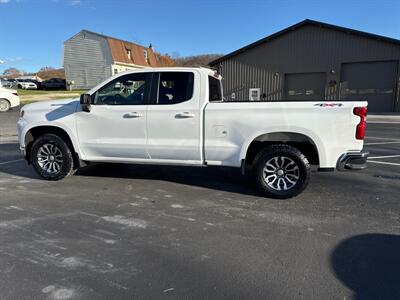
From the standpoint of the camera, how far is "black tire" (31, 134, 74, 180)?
6012 millimetres

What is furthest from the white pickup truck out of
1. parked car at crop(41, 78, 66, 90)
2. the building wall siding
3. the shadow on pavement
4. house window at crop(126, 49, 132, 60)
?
parked car at crop(41, 78, 66, 90)

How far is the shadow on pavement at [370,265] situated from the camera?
111 inches

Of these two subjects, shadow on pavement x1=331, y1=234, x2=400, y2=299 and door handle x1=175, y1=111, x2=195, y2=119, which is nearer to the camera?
shadow on pavement x1=331, y1=234, x2=400, y2=299

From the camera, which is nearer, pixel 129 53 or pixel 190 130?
pixel 190 130

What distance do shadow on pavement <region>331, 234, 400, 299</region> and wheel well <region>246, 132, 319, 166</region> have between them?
1635 millimetres

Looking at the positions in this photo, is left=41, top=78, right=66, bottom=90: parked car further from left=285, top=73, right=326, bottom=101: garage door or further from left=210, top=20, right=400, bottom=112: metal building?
left=285, top=73, right=326, bottom=101: garage door

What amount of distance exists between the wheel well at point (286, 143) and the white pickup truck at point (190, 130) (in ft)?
0.05

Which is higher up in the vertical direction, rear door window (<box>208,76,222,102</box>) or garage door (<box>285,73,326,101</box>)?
garage door (<box>285,73,326,101</box>)

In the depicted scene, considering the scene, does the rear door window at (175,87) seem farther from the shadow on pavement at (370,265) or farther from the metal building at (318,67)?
the metal building at (318,67)

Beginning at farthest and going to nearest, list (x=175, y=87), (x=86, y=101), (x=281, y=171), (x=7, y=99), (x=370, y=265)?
(x=7, y=99), (x=86, y=101), (x=175, y=87), (x=281, y=171), (x=370, y=265)

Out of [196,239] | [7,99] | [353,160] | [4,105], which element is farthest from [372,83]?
[4,105]

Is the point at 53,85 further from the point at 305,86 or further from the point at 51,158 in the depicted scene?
the point at 51,158

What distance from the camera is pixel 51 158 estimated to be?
6.14 metres

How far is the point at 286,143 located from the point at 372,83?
20287 millimetres
